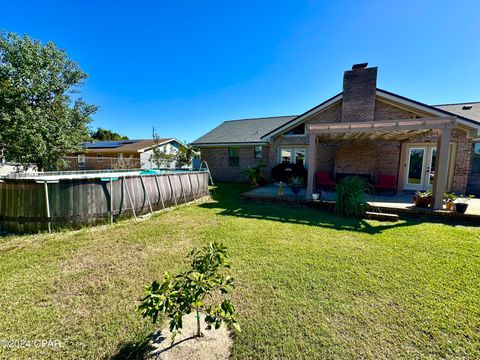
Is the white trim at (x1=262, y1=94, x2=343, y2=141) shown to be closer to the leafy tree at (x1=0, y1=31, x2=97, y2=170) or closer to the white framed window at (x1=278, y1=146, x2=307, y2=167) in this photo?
the white framed window at (x1=278, y1=146, x2=307, y2=167)

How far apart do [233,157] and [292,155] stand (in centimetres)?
485

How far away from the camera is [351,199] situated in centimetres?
689

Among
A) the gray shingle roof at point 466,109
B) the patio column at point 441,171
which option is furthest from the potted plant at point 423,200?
the gray shingle roof at point 466,109

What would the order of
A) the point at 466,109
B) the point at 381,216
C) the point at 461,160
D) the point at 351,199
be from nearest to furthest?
1. the point at 381,216
2. the point at 351,199
3. the point at 461,160
4. the point at 466,109

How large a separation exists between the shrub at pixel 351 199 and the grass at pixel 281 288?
3.96ft

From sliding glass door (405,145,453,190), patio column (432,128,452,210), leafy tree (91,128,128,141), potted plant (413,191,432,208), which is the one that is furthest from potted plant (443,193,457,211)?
leafy tree (91,128,128,141)

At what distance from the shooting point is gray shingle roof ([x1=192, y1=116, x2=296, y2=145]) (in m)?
16.0

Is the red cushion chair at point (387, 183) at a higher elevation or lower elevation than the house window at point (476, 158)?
lower

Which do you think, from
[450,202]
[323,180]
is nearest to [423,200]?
[450,202]

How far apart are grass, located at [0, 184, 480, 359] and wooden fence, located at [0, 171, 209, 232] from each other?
47cm

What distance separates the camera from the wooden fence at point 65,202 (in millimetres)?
5289

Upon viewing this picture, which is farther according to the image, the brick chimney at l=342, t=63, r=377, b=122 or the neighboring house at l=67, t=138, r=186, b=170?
the neighboring house at l=67, t=138, r=186, b=170

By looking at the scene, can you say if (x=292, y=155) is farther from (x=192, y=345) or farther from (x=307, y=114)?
(x=192, y=345)

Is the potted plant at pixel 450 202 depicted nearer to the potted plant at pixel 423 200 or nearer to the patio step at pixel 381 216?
the potted plant at pixel 423 200
